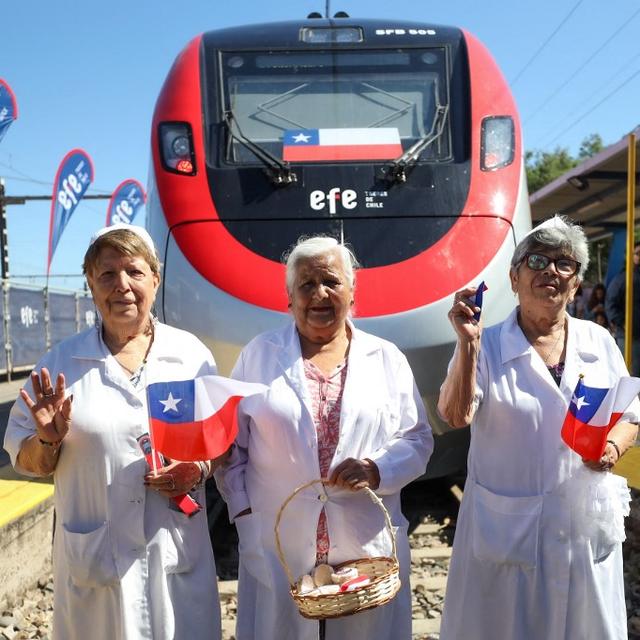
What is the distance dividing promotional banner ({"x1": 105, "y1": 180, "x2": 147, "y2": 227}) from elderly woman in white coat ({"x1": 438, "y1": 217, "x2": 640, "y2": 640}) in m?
16.6

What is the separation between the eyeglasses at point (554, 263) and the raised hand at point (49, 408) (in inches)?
61.8

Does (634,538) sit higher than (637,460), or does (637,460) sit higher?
(637,460)

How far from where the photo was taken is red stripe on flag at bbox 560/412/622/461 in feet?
7.98

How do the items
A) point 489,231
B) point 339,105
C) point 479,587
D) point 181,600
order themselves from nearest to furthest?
point 181,600 → point 479,587 → point 489,231 → point 339,105

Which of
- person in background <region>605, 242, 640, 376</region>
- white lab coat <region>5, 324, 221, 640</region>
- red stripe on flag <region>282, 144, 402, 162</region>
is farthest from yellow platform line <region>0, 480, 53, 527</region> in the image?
person in background <region>605, 242, 640, 376</region>

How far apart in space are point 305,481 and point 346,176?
2.67 m

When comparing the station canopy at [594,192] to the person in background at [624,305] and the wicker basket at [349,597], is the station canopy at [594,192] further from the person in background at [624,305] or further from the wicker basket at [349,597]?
the wicker basket at [349,597]

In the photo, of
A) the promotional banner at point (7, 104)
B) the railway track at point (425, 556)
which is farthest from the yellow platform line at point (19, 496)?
the promotional banner at point (7, 104)

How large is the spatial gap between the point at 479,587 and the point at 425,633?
1153mm

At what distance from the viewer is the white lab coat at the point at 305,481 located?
2549 mm

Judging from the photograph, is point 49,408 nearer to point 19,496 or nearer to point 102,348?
point 102,348

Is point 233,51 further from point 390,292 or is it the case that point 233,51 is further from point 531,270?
point 531,270

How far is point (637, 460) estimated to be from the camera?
4891mm

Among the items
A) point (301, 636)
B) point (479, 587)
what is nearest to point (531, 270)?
point (479, 587)
